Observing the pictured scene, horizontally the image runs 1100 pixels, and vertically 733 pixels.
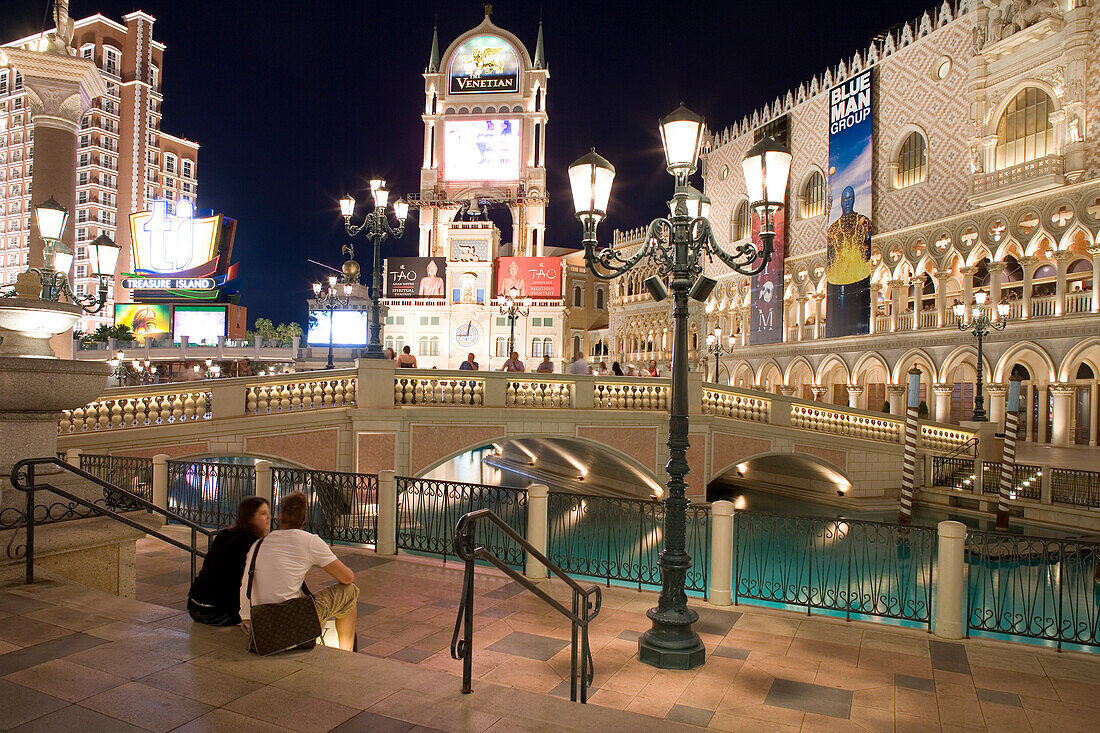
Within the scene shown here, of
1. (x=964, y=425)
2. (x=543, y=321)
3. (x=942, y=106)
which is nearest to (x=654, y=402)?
(x=964, y=425)

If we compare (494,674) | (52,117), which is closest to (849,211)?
(52,117)

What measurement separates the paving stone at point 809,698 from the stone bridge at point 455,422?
10.7m

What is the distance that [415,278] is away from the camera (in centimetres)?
5219

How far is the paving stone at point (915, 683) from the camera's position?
6.21 meters

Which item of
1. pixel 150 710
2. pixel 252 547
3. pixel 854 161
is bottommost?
pixel 150 710

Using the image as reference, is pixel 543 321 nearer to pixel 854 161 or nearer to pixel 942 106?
pixel 854 161

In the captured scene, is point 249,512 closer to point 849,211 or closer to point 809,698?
point 809,698

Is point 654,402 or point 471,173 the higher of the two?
point 471,173

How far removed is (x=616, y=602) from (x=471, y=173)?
170ft

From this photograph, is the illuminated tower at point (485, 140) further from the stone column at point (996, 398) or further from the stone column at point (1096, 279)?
the stone column at point (1096, 279)

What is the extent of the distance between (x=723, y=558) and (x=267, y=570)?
5.79 metres

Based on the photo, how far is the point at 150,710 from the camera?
383 cm

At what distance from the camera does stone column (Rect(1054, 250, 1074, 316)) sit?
25.1 meters

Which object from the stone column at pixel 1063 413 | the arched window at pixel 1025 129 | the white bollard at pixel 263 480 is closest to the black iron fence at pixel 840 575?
the white bollard at pixel 263 480
